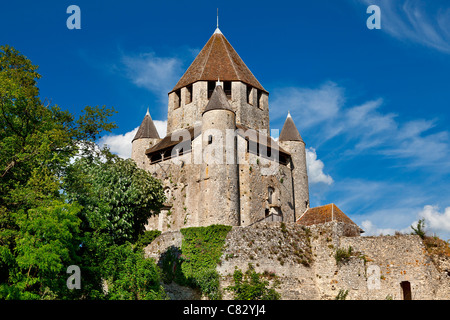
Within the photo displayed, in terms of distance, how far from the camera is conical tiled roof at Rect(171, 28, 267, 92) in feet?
139

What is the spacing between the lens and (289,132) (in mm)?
42656

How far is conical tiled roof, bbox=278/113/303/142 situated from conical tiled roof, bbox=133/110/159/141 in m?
10.9

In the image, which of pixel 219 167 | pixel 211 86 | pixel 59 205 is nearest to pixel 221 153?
pixel 219 167

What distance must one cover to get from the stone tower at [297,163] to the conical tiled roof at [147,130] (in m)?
10.9

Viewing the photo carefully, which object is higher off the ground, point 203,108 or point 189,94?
point 189,94

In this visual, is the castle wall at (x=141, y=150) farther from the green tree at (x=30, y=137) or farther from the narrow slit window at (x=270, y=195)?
the green tree at (x=30, y=137)

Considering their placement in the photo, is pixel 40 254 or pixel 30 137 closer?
pixel 40 254

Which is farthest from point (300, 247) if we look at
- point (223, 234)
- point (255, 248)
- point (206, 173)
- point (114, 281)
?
point (114, 281)

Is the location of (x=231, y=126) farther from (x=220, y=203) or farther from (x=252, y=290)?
(x=252, y=290)

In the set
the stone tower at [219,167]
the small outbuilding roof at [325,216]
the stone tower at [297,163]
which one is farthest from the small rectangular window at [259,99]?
the small outbuilding roof at [325,216]

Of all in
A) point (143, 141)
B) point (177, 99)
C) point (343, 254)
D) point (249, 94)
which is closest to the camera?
point (343, 254)

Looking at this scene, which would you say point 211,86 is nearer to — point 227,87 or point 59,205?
point 227,87

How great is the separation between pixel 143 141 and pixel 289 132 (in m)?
12.5

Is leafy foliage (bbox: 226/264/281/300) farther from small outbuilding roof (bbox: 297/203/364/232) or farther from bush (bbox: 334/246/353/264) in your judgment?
small outbuilding roof (bbox: 297/203/364/232)
